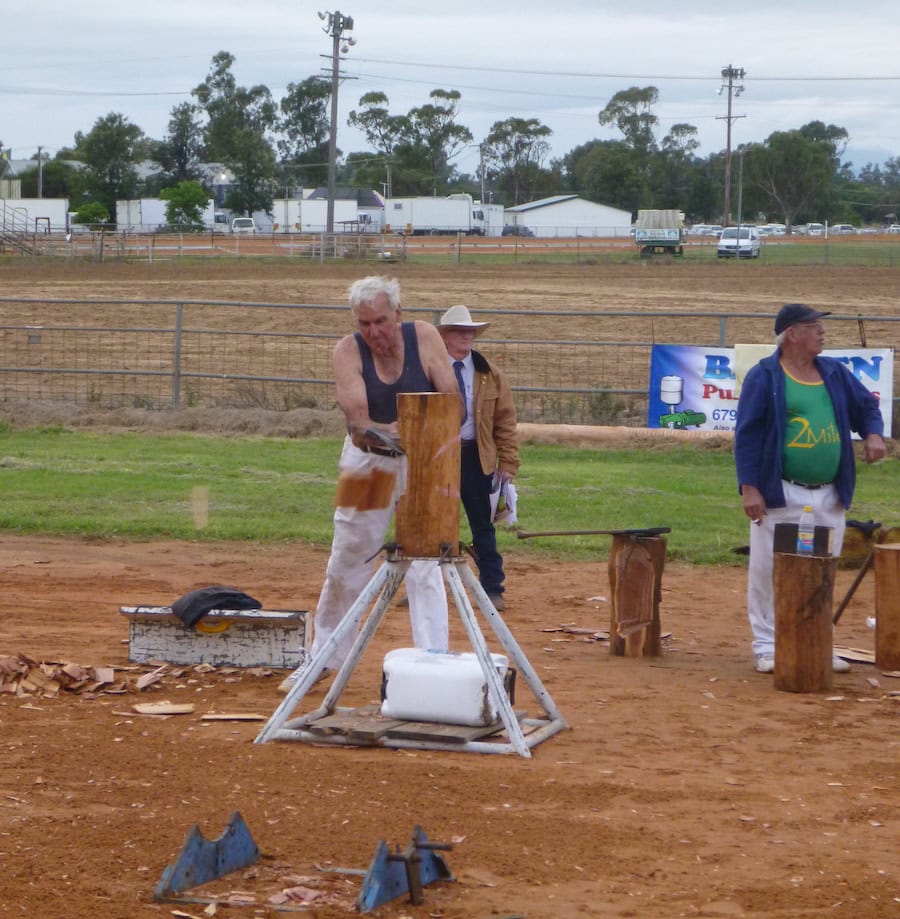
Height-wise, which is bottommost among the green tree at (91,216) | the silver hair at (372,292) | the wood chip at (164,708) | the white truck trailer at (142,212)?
the wood chip at (164,708)

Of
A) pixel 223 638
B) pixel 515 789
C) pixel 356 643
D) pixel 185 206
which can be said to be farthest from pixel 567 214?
pixel 515 789

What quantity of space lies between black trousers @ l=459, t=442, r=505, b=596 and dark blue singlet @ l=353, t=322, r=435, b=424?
96.8 inches

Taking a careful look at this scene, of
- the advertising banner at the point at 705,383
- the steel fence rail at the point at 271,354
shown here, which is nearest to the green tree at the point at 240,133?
the steel fence rail at the point at 271,354

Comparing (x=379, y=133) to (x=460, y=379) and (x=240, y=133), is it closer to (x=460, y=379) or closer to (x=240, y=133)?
(x=240, y=133)

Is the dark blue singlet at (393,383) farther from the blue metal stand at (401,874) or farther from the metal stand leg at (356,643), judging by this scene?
the blue metal stand at (401,874)

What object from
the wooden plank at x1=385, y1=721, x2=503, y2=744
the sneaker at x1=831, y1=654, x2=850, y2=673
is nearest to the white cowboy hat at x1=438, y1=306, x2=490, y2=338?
the sneaker at x1=831, y1=654, x2=850, y2=673

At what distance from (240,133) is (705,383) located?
81060 mm

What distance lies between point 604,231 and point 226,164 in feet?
87.0

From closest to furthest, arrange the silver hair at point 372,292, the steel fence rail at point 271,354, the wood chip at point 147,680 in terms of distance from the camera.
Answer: the silver hair at point 372,292 → the wood chip at point 147,680 → the steel fence rail at point 271,354

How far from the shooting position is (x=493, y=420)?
9102mm

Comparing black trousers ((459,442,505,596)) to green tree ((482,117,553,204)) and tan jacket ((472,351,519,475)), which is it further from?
green tree ((482,117,553,204))

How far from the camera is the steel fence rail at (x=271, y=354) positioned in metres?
18.2

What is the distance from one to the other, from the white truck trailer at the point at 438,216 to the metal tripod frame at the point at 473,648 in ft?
242

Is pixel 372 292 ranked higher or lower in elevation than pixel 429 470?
higher
